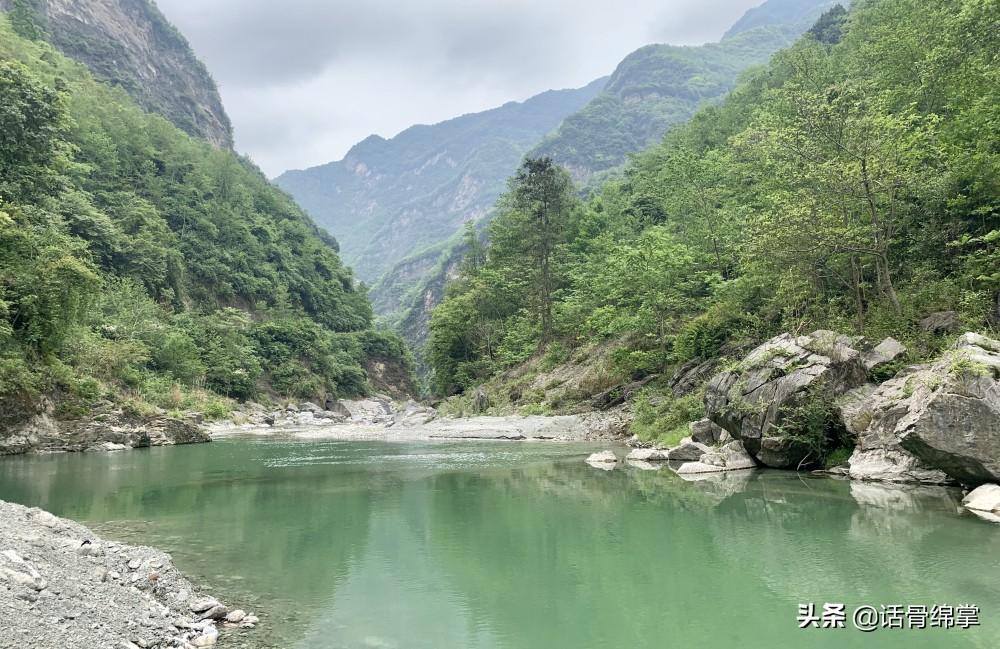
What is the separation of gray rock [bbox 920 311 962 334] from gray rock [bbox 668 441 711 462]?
8149mm

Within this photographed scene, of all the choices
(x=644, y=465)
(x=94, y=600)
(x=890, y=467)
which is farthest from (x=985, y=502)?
(x=94, y=600)

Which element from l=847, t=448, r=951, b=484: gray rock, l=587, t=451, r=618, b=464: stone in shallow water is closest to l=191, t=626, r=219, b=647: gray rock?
l=847, t=448, r=951, b=484: gray rock

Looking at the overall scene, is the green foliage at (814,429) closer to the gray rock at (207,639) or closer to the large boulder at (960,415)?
the large boulder at (960,415)

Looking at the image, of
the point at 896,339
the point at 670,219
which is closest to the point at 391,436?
the point at 670,219

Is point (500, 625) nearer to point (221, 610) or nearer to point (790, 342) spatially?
point (221, 610)

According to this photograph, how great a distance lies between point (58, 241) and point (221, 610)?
38905mm

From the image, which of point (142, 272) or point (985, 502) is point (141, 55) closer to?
point (142, 272)

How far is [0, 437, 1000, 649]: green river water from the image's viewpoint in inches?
308

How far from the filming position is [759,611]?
27.0ft

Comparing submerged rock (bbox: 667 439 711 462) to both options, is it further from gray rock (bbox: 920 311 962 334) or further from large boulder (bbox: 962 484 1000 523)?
large boulder (bbox: 962 484 1000 523)

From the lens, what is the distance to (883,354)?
19.4 metres

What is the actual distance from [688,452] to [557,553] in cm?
1241

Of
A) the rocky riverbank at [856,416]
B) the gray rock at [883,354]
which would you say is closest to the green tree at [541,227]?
the rocky riverbank at [856,416]

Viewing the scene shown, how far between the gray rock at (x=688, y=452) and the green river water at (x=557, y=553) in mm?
1966
